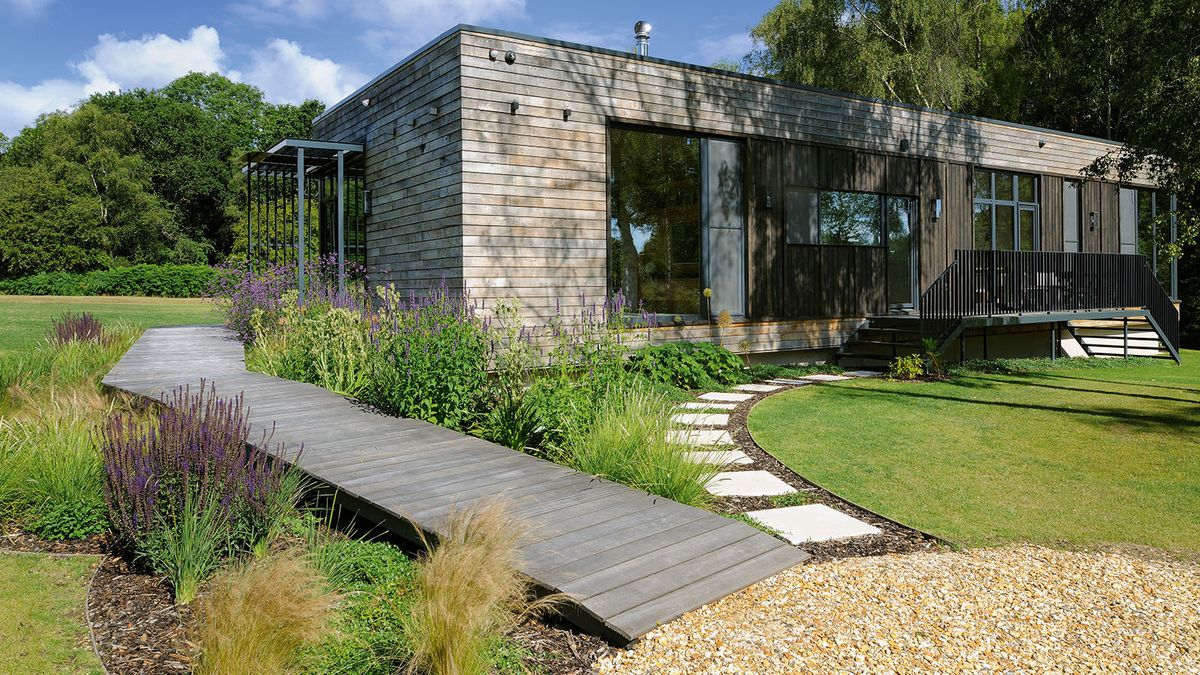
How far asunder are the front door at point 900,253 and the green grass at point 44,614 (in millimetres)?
10782

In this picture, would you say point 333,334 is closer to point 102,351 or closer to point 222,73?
point 102,351

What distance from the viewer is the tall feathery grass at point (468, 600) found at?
2.22 m

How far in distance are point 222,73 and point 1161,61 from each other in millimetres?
47779

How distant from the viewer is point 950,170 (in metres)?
12.3

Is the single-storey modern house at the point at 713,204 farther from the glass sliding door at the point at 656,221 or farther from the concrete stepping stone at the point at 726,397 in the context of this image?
the concrete stepping stone at the point at 726,397

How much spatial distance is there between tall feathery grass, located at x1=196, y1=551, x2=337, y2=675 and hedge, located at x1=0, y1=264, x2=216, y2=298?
27.8 metres

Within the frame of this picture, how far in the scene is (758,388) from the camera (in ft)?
28.6

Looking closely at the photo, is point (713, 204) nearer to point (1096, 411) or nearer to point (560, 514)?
point (1096, 411)

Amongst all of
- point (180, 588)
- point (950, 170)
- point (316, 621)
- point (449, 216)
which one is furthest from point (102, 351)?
point (950, 170)

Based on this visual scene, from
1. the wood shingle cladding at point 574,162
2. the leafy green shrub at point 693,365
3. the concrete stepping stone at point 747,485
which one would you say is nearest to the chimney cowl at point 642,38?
the wood shingle cladding at point 574,162

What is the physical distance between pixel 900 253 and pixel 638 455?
9.09 m

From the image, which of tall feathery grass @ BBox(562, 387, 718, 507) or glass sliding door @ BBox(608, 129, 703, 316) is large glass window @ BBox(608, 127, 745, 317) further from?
tall feathery grass @ BBox(562, 387, 718, 507)

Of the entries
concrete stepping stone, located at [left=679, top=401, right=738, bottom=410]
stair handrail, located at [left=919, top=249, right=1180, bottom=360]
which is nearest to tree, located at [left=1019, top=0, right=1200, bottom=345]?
stair handrail, located at [left=919, top=249, right=1180, bottom=360]

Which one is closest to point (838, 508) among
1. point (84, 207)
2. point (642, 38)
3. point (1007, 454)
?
point (1007, 454)
